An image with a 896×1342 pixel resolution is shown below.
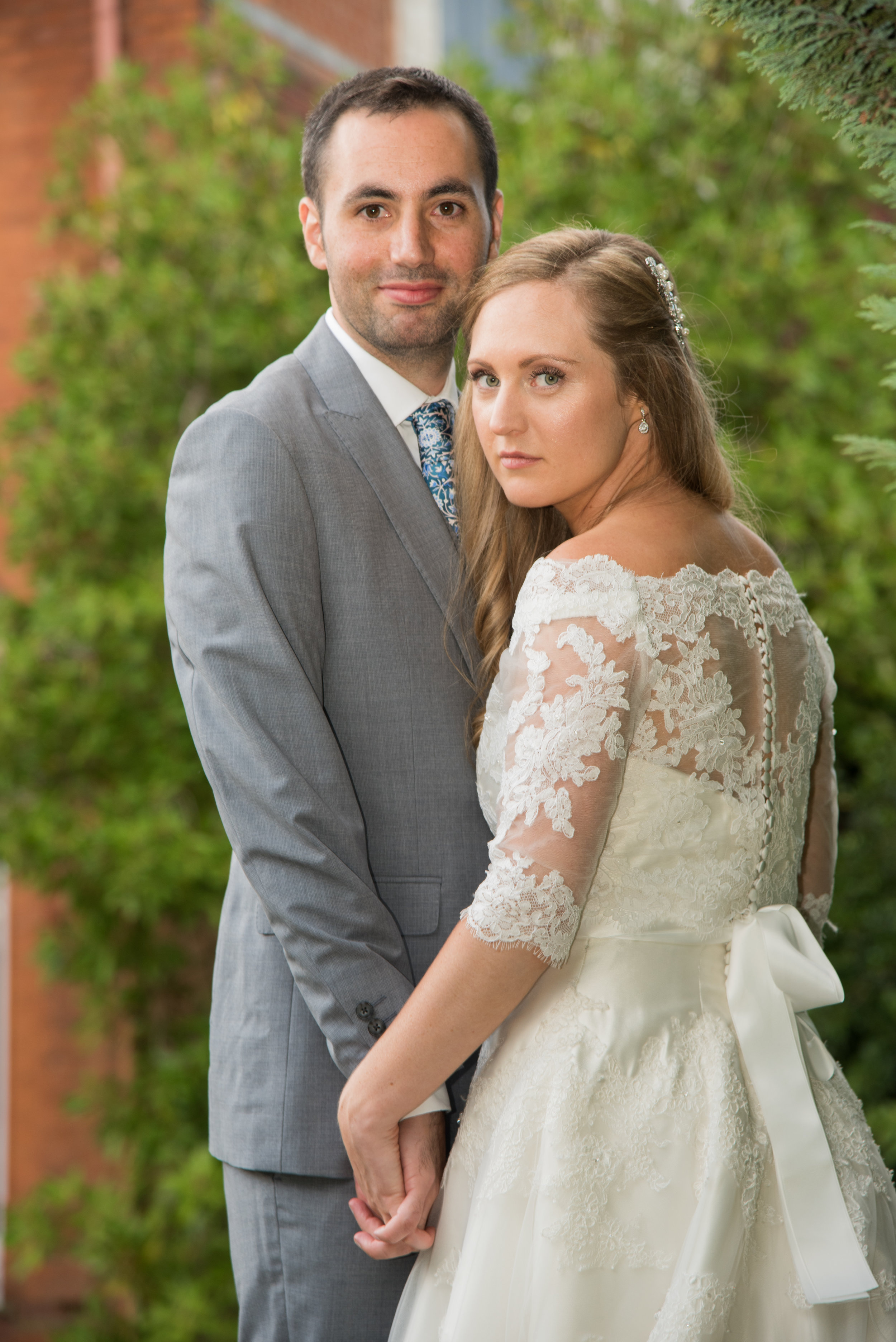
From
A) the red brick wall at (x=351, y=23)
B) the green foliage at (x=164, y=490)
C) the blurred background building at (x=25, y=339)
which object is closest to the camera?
the green foliage at (x=164, y=490)

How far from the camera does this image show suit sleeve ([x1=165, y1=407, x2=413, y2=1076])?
5.83 ft

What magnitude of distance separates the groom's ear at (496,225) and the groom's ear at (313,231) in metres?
0.02

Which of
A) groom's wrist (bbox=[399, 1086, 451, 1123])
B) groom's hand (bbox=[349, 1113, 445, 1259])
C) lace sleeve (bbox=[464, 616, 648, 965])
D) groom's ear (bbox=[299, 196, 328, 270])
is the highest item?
groom's ear (bbox=[299, 196, 328, 270])

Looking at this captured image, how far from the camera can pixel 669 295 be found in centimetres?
194

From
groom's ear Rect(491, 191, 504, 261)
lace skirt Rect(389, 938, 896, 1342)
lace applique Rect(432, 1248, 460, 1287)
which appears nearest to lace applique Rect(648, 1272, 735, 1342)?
lace skirt Rect(389, 938, 896, 1342)

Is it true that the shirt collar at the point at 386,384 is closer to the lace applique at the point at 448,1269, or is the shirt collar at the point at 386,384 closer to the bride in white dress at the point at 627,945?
the bride in white dress at the point at 627,945

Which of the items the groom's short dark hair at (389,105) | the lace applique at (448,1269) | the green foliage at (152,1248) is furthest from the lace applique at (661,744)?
the green foliage at (152,1248)

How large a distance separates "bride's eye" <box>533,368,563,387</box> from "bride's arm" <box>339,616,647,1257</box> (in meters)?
0.39

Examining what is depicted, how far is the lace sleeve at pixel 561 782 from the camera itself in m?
1.61

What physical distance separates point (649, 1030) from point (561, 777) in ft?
1.25

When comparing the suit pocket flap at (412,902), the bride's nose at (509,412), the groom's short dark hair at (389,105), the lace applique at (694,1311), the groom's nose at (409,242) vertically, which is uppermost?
the groom's short dark hair at (389,105)

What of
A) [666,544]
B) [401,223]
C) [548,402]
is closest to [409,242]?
[401,223]

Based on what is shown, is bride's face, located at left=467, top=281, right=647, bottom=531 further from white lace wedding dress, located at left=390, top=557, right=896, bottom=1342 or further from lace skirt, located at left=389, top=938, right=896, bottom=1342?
lace skirt, located at left=389, top=938, right=896, bottom=1342

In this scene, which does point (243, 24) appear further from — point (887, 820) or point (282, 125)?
point (887, 820)
